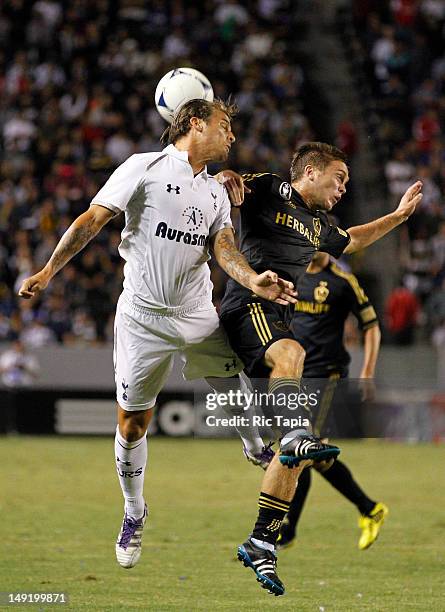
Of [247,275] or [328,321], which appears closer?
[247,275]

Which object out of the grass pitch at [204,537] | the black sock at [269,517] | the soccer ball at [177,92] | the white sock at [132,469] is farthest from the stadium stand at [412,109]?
the black sock at [269,517]

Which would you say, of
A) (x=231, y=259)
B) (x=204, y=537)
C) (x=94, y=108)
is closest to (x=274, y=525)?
(x=231, y=259)

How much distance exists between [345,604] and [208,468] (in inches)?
325

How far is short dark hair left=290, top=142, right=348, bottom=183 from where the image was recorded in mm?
7496

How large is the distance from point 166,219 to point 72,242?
2.11 ft

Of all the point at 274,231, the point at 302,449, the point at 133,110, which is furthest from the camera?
the point at 133,110

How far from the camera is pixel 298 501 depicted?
32.0 feet

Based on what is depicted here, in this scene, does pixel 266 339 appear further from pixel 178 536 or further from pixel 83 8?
pixel 83 8

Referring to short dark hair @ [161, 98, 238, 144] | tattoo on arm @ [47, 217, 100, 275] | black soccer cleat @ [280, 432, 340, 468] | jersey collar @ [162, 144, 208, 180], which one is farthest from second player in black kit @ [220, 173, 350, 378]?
tattoo on arm @ [47, 217, 100, 275]

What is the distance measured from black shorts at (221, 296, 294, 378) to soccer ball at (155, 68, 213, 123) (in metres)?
1.37

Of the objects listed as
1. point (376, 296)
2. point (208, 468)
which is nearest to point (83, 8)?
point (376, 296)

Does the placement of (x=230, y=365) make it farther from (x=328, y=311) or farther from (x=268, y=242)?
(x=328, y=311)

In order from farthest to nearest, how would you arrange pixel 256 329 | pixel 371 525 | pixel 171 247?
1. pixel 371 525
2. pixel 171 247
3. pixel 256 329

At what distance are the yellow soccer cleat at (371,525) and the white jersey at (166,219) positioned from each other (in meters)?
3.08
